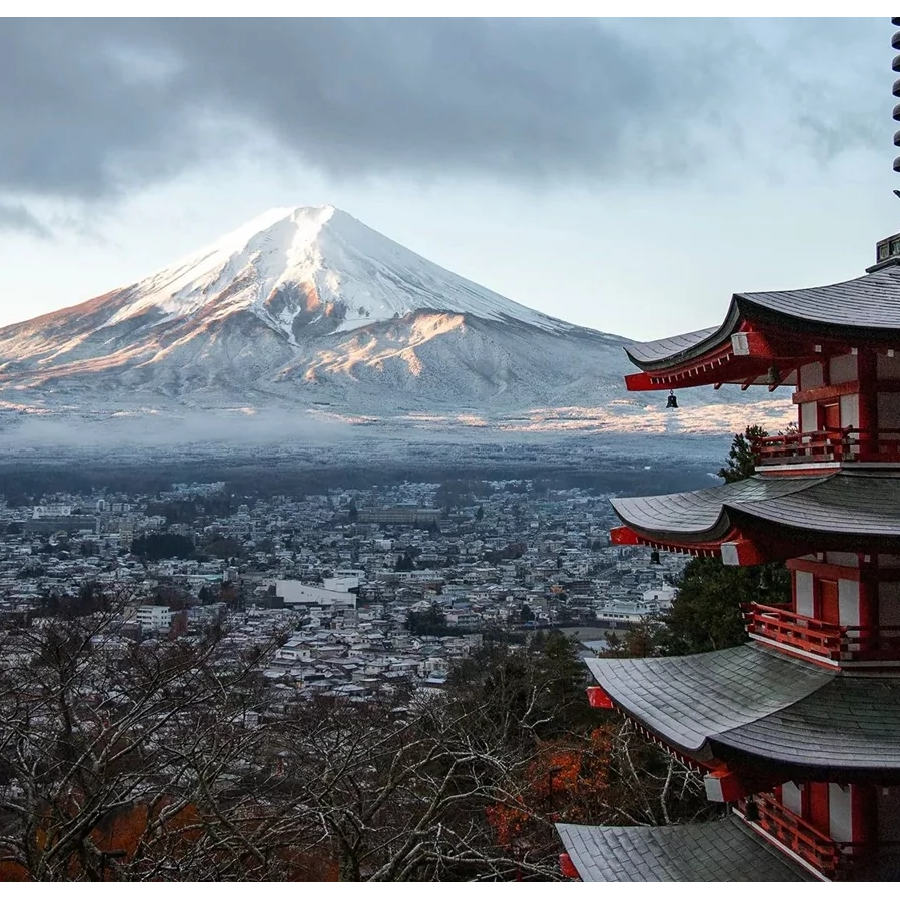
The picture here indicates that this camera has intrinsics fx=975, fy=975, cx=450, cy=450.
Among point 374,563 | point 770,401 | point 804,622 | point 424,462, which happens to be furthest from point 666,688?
point 770,401

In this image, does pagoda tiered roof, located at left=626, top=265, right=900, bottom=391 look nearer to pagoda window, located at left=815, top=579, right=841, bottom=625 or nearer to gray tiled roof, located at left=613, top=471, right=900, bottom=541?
gray tiled roof, located at left=613, top=471, right=900, bottom=541

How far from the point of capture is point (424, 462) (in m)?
64.4

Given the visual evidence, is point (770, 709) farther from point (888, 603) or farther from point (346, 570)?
point (346, 570)

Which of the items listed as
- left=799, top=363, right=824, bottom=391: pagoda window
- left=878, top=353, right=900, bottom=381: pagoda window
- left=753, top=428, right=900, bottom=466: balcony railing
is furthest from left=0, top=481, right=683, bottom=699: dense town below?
left=878, top=353, right=900, bottom=381: pagoda window

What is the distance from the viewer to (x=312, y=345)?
Answer: 242ft

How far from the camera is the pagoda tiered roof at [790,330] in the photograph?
519 cm

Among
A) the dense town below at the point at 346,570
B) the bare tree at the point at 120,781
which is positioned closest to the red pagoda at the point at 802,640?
the bare tree at the point at 120,781

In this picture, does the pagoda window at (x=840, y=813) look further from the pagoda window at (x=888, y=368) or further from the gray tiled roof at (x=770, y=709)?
the pagoda window at (x=888, y=368)

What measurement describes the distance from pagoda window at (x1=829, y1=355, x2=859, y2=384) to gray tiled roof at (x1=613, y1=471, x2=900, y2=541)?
58 cm

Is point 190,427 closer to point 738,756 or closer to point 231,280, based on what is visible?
point 231,280

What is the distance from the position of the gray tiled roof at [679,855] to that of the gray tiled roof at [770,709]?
97 centimetres

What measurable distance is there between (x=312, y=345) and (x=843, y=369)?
228 ft

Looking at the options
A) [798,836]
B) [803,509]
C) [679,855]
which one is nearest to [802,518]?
[803,509]
